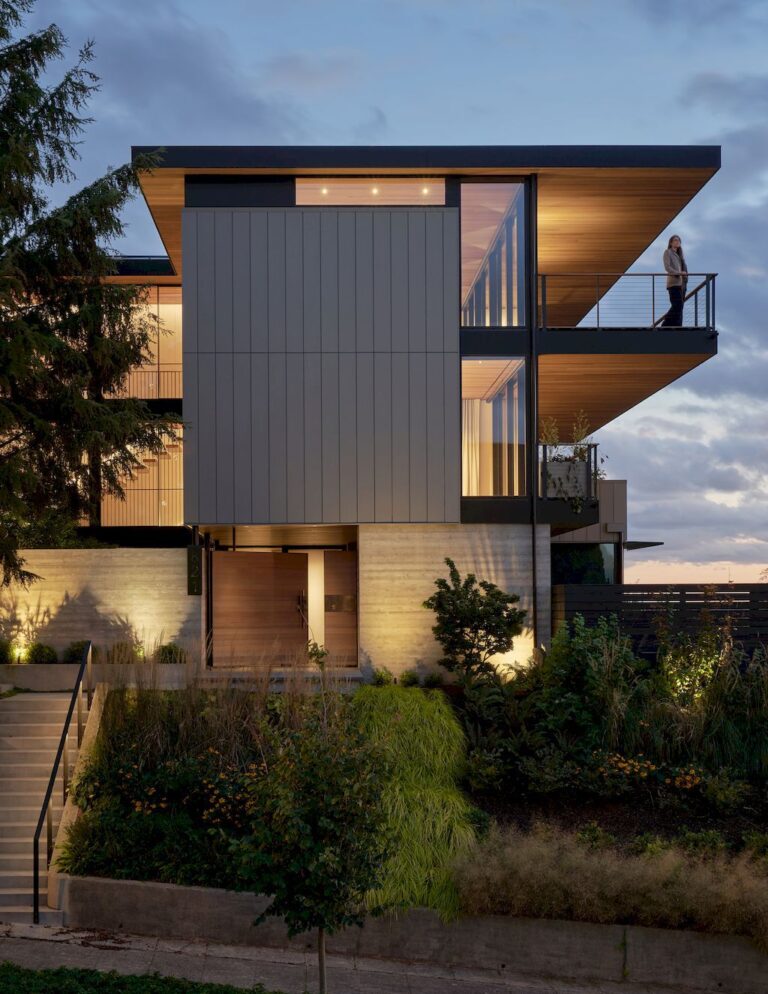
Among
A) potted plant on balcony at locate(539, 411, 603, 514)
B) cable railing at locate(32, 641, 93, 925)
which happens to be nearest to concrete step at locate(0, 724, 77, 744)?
cable railing at locate(32, 641, 93, 925)

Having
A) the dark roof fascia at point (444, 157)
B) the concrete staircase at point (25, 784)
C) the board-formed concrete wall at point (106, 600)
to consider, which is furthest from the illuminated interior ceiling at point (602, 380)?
the concrete staircase at point (25, 784)

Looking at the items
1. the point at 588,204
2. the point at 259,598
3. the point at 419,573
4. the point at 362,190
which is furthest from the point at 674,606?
the point at 362,190

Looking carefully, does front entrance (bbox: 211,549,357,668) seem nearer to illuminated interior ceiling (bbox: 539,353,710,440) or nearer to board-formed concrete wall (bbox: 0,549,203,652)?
board-formed concrete wall (bbox: 0,549,203,652)

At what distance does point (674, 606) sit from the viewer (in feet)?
53.0

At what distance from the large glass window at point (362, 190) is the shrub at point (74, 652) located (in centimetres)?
823

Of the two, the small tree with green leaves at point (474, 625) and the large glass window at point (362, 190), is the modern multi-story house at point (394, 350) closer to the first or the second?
the large glass window at point (362, 190)

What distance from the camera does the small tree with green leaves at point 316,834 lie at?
26.0 ft

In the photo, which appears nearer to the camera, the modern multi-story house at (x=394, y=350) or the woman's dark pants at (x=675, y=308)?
the modern multi-story house at (x=394, y=350)

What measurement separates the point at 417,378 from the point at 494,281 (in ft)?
7.22

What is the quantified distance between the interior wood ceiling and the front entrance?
259 inches

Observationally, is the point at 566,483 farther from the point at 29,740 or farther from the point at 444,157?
the point at 29,740

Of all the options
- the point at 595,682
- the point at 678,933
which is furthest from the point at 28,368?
the point at 678,933

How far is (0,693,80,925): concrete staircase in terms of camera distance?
36.8 feet

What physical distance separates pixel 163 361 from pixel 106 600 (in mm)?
7534
